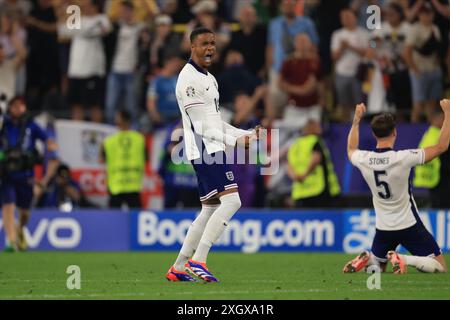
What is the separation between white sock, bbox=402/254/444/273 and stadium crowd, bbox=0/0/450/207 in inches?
266

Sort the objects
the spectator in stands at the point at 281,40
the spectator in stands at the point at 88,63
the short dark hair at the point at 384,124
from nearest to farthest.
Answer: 1. the short dark hair at the point at 384,124
2. the spectator in stands at the point at 281,40
3. the spectator in stands at the point at 88,63

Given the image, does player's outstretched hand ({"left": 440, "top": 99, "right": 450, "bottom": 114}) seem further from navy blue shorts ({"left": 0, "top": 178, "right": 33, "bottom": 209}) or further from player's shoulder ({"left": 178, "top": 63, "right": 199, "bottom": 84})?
navy blue shorts ({"left": 0, "top": 178, "right": 33, "bottom": 209})

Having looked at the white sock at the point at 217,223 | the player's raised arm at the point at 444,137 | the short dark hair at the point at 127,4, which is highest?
the short dark hair at the point at 127,4

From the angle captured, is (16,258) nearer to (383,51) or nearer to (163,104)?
(163,104)

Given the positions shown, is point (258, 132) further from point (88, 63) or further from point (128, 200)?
point (88, 63)

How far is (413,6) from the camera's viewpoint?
812 inches

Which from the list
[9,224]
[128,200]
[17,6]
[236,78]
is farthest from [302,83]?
[17,6]

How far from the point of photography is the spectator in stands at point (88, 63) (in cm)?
2156

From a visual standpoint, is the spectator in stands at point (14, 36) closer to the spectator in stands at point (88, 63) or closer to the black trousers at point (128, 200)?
the spectator in stands at point (88, 63)

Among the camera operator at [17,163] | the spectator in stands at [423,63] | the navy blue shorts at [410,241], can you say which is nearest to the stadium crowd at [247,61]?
the spectator in stands at [423,63]

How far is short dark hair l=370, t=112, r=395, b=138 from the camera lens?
12.3 m

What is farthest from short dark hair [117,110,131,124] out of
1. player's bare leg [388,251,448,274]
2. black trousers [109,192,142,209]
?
player's bare leg [388,251,448,274]

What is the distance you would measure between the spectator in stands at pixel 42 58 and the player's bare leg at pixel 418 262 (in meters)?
12.0
